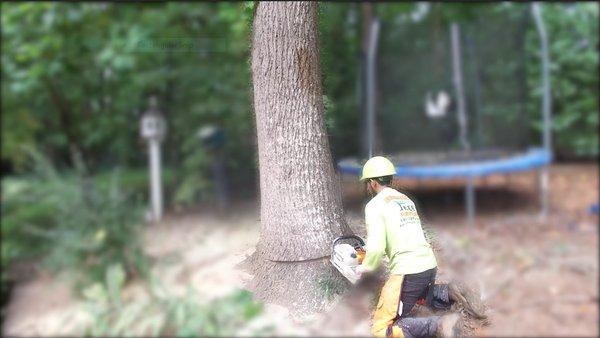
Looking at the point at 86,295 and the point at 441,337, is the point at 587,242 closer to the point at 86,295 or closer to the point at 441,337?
the point at 86,295

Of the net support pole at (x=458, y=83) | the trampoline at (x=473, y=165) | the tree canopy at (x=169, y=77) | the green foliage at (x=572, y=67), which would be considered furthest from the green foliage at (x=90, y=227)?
the green foliage at (x=572, y=67)

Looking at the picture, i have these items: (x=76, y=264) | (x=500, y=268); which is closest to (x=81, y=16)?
(x=76, y=264)

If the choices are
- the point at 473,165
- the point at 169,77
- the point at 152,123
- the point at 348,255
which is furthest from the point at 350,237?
the point at 152,123

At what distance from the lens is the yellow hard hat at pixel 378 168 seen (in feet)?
2.27

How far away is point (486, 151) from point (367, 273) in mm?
8510

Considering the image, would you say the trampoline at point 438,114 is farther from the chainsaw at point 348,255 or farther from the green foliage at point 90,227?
the chainsaw at point 348,255

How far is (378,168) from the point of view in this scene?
27.3 inches

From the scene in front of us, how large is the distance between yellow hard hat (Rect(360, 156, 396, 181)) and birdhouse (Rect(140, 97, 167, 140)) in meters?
8.21

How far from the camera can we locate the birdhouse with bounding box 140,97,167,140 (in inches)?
340

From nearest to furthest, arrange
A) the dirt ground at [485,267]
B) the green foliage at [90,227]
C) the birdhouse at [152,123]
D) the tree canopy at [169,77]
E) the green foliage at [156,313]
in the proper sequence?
the green foliage at [156,313], the tree canopy at [169,77], the dirt ground at [485,267], the green foliage at [90,227], the birdhouse at [152,123]

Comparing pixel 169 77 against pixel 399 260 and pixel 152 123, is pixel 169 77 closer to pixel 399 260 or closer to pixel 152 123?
pixel 152 123

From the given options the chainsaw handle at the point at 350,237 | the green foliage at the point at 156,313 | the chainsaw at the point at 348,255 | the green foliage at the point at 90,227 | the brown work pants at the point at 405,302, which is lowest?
the green foliage at the point at 156,313

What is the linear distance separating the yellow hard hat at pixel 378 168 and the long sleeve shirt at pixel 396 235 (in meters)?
0.02

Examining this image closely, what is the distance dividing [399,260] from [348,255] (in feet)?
0.21
